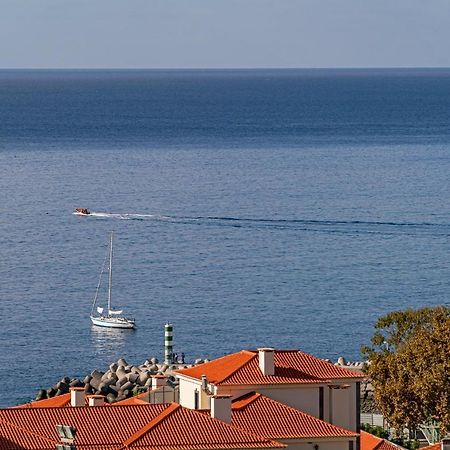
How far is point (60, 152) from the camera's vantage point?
181375 mm

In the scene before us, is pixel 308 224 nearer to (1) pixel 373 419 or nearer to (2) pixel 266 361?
(1) pixel 373 419

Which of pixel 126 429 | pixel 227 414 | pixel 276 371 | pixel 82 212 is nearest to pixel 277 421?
Answer: pixel 227 414

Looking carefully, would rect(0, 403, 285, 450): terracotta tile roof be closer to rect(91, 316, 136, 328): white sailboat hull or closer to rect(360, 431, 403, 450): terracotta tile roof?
rect(360, 431, 403, 450): terracotta tile roof

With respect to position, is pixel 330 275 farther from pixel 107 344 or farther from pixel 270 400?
pixel 270 400

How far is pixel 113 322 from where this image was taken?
76875mm

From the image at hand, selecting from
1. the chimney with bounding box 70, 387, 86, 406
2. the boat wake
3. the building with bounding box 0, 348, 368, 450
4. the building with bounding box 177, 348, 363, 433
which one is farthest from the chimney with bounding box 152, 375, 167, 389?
the boat wake

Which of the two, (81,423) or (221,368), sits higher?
(221,368)

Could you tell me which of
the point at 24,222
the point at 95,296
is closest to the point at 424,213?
the point at 24,222

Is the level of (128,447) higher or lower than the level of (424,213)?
lower

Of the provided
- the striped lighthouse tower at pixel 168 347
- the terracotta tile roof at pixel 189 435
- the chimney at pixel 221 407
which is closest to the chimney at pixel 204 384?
the chimney at pixel 221 407

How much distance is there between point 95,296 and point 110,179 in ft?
204

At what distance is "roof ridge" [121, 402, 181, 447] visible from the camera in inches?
1035

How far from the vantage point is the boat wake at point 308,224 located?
4225 inches

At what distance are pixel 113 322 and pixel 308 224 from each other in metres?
35.7
